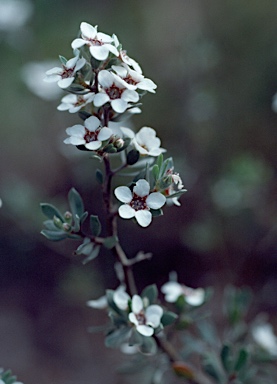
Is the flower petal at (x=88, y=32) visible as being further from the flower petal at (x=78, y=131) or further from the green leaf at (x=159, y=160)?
the green leaf at (x=159, y=160)

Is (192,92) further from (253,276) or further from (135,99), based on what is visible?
(135,99)

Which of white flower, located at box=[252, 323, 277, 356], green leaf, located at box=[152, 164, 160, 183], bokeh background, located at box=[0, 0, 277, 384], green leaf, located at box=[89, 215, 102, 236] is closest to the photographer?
green leaf, located at box=[152, 164, 160, 183]

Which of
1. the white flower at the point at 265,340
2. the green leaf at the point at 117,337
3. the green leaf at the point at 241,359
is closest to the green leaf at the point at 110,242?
the green leaf at the point at 117,337

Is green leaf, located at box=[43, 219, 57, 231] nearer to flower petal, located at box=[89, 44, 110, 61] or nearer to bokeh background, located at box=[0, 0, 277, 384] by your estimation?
flower petal, located at box=[89, 44, 110, 61]

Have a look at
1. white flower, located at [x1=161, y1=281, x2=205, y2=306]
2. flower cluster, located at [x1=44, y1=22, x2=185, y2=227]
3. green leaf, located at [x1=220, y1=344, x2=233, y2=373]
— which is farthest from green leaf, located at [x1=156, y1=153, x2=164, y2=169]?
green leaf, located at [x1=220, y1=344, x2=233, y2=373]

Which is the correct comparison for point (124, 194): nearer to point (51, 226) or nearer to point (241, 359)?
point (51, 226)

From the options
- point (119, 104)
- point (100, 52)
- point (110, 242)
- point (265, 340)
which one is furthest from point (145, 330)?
point (265, 340)
